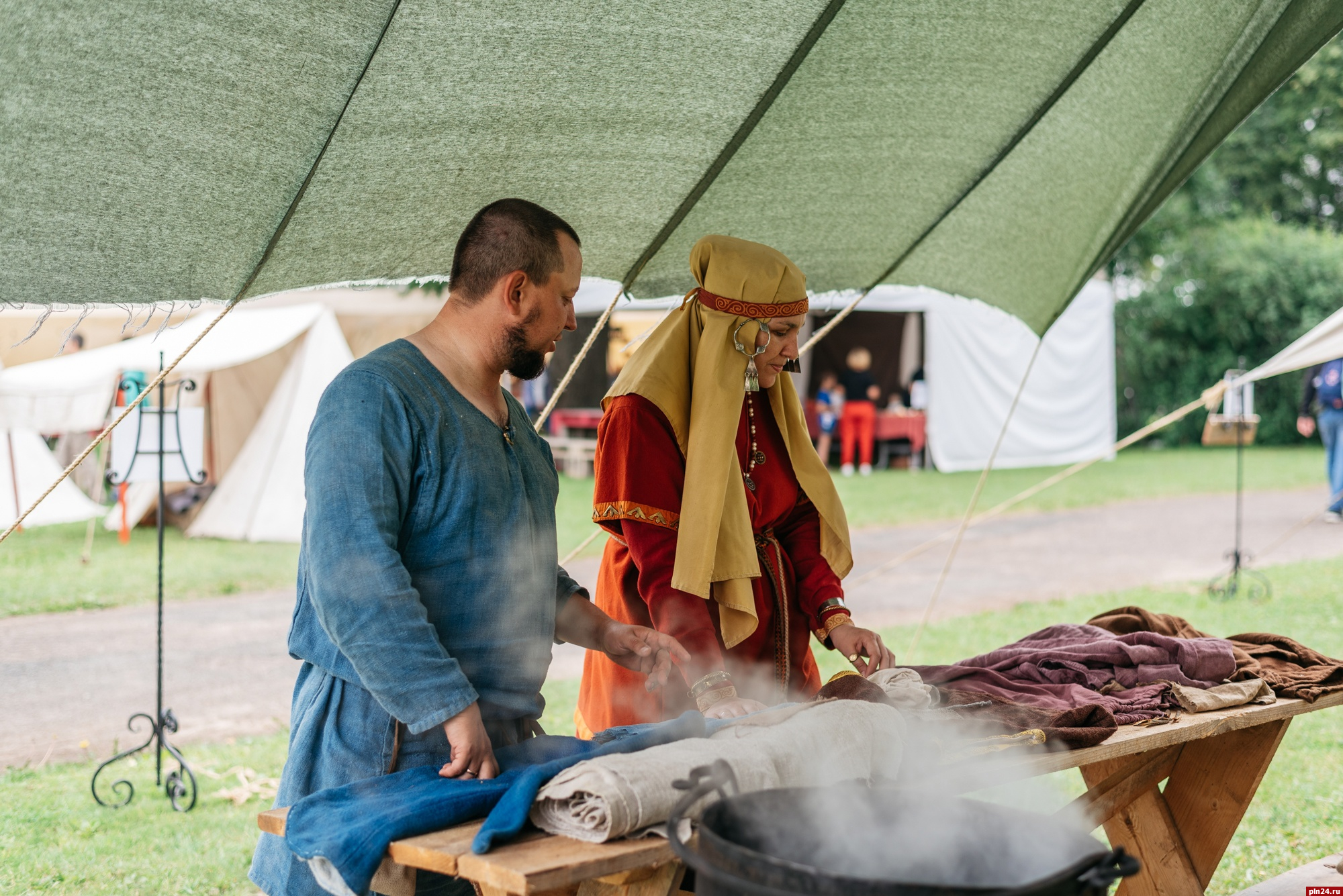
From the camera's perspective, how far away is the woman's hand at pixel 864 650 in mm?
2580

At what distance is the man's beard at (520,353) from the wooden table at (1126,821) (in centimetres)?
76

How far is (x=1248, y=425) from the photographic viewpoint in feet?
29.1

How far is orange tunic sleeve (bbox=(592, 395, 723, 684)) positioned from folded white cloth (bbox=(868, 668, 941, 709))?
36 centimetres

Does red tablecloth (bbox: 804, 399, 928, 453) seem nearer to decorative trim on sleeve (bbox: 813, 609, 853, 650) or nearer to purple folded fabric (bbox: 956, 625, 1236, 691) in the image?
purple folded fabric (bbox: 956, 625, 1236, 691)

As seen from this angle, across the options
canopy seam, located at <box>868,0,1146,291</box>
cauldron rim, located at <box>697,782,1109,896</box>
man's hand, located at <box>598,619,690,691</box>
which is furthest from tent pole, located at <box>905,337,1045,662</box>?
cauldron rim, located at <box>697,782,1109,896</box>

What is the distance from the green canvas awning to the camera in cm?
197

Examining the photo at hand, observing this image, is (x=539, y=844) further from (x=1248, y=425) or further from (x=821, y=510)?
(x=1248, y=425)

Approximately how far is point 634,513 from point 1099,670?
121 centimetres

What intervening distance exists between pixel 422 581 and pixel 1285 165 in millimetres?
27563

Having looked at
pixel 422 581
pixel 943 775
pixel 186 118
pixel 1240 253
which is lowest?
pixel 943 775

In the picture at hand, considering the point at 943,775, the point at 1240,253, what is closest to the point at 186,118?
the point at 943,775

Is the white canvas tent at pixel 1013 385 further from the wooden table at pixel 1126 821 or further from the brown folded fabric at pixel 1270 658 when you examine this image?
the wooden table at pixel 1126 821

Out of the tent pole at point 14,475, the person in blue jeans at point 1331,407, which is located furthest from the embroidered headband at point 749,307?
the tent pole at point 14,475

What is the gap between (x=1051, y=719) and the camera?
229 cm
